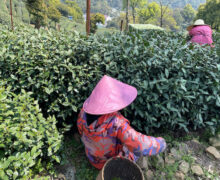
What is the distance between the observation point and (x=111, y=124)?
1.75 metres

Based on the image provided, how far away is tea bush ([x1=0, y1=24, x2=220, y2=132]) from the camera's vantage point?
7.77ft

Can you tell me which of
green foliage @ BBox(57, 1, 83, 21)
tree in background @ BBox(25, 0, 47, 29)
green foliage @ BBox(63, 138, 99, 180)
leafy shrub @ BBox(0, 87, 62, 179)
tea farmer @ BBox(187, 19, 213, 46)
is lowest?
green foliage @ BBox(63, 138, 99, 180)

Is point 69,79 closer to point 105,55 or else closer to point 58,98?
point 58,98

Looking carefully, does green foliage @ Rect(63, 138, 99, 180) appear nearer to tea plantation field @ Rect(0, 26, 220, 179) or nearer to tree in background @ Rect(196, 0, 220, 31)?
tea plantation field @ Rect(0, 26, 220, 179)

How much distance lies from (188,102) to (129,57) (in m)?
0.98

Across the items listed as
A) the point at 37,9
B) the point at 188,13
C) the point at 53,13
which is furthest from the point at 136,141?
the point at 188,13

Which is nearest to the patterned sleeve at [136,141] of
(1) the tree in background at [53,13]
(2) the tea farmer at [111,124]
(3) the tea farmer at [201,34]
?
(2) the tea farmer at [111,124]

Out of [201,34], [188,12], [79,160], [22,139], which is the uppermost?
[188,12]

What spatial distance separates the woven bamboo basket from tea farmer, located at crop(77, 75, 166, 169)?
0.54ft

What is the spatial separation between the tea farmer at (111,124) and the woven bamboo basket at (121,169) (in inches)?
6.4

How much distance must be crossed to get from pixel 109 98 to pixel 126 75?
79cm

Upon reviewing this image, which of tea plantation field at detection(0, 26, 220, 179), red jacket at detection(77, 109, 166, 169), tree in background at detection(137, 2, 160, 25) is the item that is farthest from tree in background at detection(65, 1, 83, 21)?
red jacket at detection(77, 109, 166, 169)

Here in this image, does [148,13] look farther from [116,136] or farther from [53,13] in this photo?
[116,136]

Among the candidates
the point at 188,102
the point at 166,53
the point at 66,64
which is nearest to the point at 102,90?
the point at 66,64
